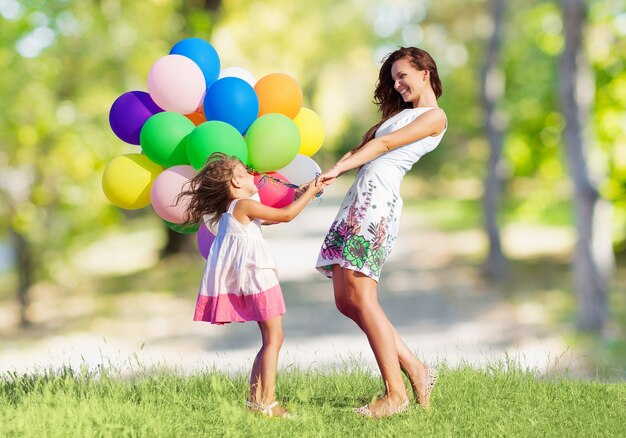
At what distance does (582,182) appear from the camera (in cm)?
960

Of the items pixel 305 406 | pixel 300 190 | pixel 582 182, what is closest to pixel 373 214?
pixel 300 190

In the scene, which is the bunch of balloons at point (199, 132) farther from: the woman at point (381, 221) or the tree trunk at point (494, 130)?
the tree trunk at point (494, 130)

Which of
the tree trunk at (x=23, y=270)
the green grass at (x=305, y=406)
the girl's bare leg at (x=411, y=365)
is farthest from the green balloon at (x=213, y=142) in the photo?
the tree trunk at (x=23, y=270)

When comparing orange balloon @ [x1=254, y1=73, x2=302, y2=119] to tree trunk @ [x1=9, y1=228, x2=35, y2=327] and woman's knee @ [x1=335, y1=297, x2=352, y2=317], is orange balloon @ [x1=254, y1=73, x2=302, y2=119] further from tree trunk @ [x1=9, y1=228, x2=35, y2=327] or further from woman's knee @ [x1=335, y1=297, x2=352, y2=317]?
tree trunk @ [x1=9, y1=228, x2=35, y2=327]

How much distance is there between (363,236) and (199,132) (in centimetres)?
99

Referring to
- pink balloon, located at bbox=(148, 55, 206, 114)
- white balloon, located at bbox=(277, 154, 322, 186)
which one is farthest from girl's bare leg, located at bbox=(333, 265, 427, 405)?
pink balloon, located at bbox=(148, 55, 206, 114)

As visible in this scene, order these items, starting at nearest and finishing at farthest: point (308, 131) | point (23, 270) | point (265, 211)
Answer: point (265, 211), point (308, 131), point (23, 270)

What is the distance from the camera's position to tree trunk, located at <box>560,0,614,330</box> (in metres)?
9.56

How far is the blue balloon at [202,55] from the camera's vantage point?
Result: 15.3 ft

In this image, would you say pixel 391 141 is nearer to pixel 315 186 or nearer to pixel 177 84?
pixel 315 186

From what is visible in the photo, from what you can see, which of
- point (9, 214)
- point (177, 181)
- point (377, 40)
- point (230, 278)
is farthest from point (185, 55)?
point (377, 40)

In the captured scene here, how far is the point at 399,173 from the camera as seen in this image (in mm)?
4234

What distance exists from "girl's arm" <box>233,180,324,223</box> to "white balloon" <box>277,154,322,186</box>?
43 centimetres

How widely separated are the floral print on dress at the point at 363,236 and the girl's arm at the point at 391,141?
16cm
